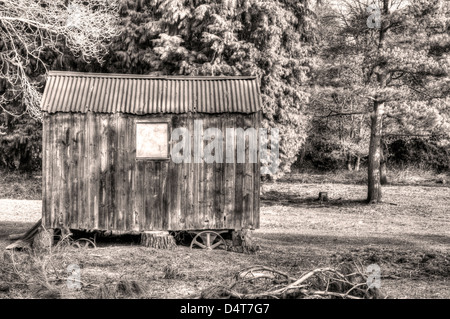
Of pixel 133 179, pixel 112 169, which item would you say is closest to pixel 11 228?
pixel 112 169

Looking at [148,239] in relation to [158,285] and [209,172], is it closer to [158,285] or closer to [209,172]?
[209,172]

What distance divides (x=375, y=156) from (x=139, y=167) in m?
12.6

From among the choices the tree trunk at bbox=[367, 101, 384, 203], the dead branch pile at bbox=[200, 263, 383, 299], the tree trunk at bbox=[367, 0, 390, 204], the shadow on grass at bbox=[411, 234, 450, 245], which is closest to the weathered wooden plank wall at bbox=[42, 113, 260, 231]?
the dead branch pile at bbox=[200, 263, 383, 299]

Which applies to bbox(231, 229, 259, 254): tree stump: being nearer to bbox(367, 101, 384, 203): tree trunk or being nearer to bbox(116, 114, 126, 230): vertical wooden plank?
bbox(116, 114, 126, 230): vertical wooden plank

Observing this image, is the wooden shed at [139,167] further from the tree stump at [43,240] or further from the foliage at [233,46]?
the foliage at [233,46]

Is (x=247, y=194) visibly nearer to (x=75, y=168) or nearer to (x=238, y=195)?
(x=238, y=195)

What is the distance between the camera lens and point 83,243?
51.0 ft

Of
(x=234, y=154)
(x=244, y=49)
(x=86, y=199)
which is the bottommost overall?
(x=86, y=199)

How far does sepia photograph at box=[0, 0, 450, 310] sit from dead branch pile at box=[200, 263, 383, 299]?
0.04 metres

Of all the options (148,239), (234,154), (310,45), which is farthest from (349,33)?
(148,239)

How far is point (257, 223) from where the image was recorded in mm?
14711

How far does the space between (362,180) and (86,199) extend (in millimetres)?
21463

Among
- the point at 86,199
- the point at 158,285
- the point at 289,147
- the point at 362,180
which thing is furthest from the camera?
the point at 362,180

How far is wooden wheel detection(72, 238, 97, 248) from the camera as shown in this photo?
14811 mm
